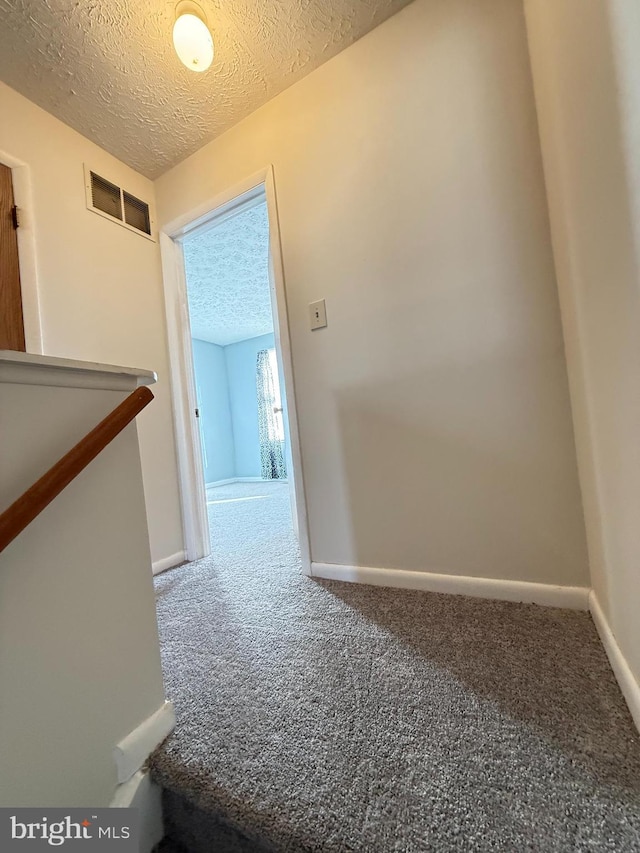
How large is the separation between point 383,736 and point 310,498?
96 cm

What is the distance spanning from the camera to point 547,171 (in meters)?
1.14

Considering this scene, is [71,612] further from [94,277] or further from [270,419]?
[270,419]

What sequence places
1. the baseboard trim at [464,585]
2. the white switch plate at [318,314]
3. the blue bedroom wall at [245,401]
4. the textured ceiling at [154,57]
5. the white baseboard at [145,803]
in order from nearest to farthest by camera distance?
the white baseboard at [145,803], the baseboard trim at [464,585], the textured ceiling at [154,57], the white switch plate at [318,314], the blue bedroom wall at [245,401]

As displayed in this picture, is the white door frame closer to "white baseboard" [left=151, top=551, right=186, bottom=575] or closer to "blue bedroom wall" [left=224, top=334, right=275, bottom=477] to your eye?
"white baseboard" [left=151, top=551, right=186, bottom=575]

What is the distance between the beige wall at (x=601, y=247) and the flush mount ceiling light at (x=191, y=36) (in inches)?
42.1

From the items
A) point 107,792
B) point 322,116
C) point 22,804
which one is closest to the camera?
point 22,804

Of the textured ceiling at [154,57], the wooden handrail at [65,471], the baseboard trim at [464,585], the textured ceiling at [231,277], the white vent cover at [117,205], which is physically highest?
the textured ceiling at [231,277]

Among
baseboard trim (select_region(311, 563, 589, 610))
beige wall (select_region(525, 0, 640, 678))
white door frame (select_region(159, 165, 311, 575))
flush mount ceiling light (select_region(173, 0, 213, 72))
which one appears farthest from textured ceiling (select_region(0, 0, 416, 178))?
baseboard trim (select_region(311, 563, 589, 610))

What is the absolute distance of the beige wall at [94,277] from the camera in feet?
5.22

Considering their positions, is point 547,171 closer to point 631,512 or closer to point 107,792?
point 631,512

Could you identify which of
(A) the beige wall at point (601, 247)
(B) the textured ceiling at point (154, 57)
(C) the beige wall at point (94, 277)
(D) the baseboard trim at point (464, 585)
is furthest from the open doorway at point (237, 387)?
(A) the beige wall at point (601, 247)

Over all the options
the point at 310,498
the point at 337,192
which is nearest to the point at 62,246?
the point at 337,192

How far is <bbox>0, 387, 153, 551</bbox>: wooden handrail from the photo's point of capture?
538 millimetres

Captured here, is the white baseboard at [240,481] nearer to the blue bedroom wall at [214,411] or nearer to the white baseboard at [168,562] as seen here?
the blue bedroom wall at [214,411]
